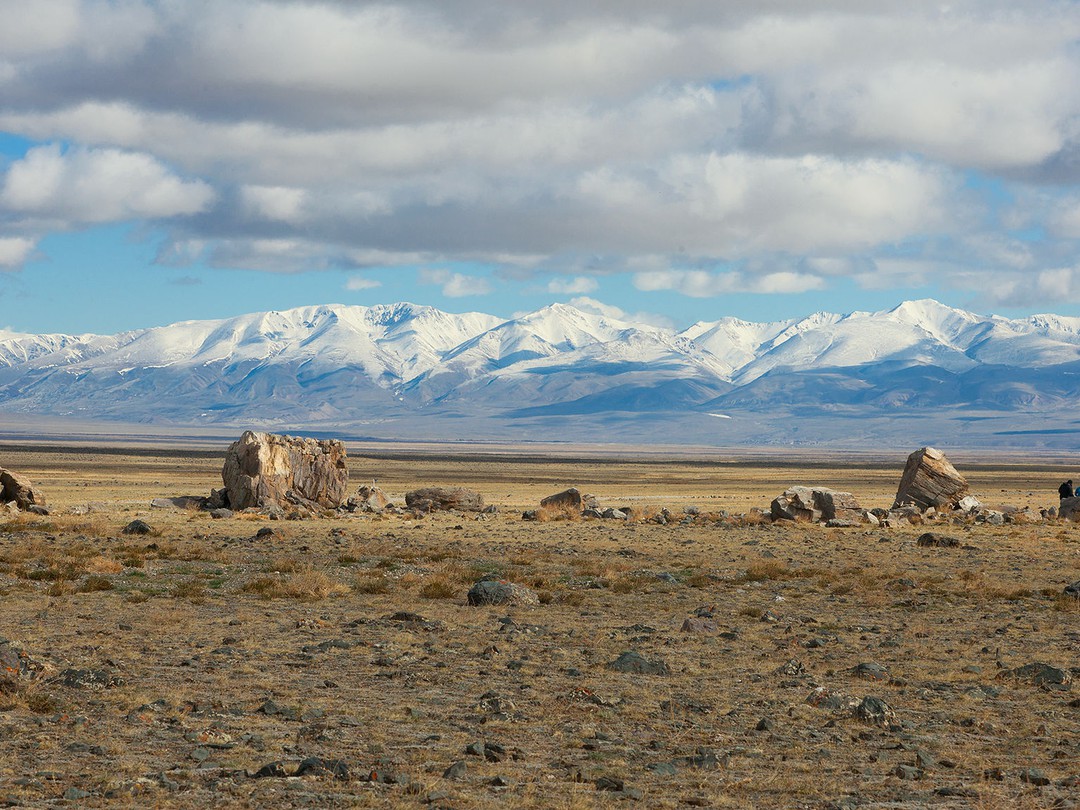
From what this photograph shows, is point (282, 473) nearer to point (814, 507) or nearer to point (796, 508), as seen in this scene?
point (796, 508)

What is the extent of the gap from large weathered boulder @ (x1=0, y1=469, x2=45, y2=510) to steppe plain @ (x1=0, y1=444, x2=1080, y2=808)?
18.7 meters

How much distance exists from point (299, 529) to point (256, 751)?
101 ft

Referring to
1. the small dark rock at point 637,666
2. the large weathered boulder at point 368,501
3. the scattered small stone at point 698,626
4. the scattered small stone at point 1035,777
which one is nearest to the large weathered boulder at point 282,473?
the large weathered boulder at point 368,501

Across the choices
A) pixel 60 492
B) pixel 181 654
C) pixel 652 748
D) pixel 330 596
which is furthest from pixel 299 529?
pixel 60 492

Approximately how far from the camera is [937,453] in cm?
5806

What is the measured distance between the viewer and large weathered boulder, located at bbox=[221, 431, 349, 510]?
173 feet

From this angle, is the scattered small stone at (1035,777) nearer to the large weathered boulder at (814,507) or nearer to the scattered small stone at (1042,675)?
the scattered small stone at (1042,675)

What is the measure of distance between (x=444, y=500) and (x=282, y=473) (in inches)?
318

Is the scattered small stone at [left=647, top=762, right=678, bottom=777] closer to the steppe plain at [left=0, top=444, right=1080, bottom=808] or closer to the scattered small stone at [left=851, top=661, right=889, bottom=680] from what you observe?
the steppe plain at [left=0, top=444, right=1080, bottom=808]

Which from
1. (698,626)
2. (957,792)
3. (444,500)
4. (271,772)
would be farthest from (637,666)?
→ (444,500)

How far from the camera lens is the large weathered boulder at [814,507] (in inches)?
2007

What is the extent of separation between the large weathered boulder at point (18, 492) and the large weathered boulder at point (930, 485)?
39.5m

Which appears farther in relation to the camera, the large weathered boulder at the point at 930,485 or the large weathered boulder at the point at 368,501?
the large weathered boulder at the point at 930,485

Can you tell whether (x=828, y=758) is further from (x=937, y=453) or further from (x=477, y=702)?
(x=937, y=453)
